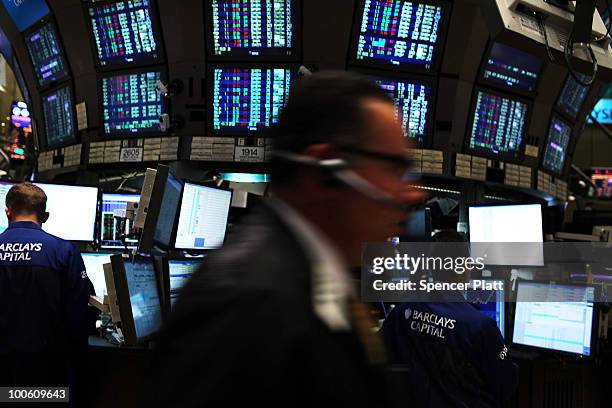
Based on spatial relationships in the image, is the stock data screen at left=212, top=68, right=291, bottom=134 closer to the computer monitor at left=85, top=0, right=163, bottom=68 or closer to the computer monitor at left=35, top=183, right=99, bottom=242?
the computer monitor at left=85, top=0, right=163, bottom=68

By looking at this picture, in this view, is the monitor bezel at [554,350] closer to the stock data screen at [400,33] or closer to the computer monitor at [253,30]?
the stock data screen at [400,33]

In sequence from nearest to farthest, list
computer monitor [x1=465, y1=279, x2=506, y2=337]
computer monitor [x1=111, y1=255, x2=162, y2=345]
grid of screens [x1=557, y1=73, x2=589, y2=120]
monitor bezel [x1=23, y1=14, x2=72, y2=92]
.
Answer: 1. computer monitor [x1=111, y1=255, x2=162, y2=345]
2. computer monitor [x1=465, y1=279, x2=506, y2=337]
3. monitor bezel [x1=23, y1=14, x2=72, y2=92]
4. grid of screens [x1=557, y1=73, x2=589, y2=120]

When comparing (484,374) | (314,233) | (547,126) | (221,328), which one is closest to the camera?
(221,328)

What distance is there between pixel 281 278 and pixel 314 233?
0.12 metres

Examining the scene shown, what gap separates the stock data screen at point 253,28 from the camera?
13.6ft

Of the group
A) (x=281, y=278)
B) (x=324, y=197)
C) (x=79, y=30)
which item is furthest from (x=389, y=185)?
(x=79, y=30)

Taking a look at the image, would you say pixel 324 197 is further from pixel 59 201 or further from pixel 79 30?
pixel 79 30

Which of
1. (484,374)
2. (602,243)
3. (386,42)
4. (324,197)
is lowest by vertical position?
(484,374)

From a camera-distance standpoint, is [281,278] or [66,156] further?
[66,156]

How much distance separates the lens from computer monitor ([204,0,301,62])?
4145 mm

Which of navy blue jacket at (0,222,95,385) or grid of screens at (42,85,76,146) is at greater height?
grid of screens at (42,85,76,146)

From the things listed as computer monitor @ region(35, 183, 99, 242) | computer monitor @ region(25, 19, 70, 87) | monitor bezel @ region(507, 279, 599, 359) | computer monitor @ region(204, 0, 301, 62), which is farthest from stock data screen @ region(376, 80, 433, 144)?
computer monitor @ region(25, 19, 70, 87)

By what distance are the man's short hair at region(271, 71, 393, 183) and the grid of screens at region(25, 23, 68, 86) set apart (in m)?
4.47

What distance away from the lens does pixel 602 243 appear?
3.62m
